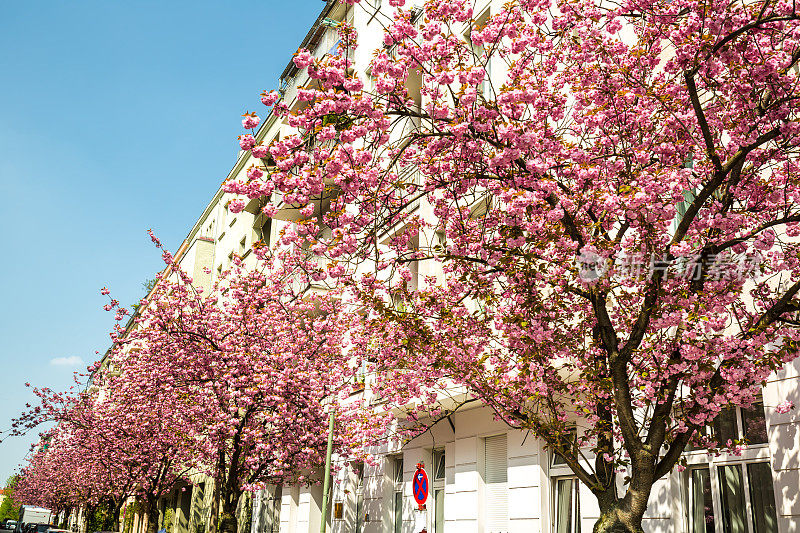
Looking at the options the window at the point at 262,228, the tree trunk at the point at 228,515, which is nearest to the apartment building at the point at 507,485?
the tree trunk at the point at 228,515

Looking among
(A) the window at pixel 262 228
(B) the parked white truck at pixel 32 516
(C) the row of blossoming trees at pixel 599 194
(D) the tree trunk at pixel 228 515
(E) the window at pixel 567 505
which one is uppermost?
(A) the window at pixel 262 228

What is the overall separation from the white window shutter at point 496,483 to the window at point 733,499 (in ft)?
17.1

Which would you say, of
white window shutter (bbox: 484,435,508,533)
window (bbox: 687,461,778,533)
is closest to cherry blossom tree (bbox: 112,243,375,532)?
white window shutter (bbox: 484,435,508,533)

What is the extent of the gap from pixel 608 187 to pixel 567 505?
7.16 m

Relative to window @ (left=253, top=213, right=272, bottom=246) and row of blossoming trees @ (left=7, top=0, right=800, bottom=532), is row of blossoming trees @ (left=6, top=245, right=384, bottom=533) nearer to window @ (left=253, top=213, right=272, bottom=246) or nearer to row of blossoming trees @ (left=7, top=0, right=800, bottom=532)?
row of blossoming trees @ (left=7, top=0, right=800, bottom=532)

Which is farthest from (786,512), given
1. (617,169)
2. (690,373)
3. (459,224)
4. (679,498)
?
(459,224)

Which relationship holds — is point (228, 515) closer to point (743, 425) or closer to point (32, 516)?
point (743, 425)

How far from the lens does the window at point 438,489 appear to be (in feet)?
56.5

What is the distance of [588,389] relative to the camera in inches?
329

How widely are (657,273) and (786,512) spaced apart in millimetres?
3805

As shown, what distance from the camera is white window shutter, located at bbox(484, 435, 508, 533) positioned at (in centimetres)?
1459

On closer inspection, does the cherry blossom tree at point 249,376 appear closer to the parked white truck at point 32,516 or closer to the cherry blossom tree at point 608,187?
the cherry blossom tree at point 608,187

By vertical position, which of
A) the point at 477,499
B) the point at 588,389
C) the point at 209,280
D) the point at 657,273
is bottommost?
the point at 477,499

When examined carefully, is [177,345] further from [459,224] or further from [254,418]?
[459,224]
